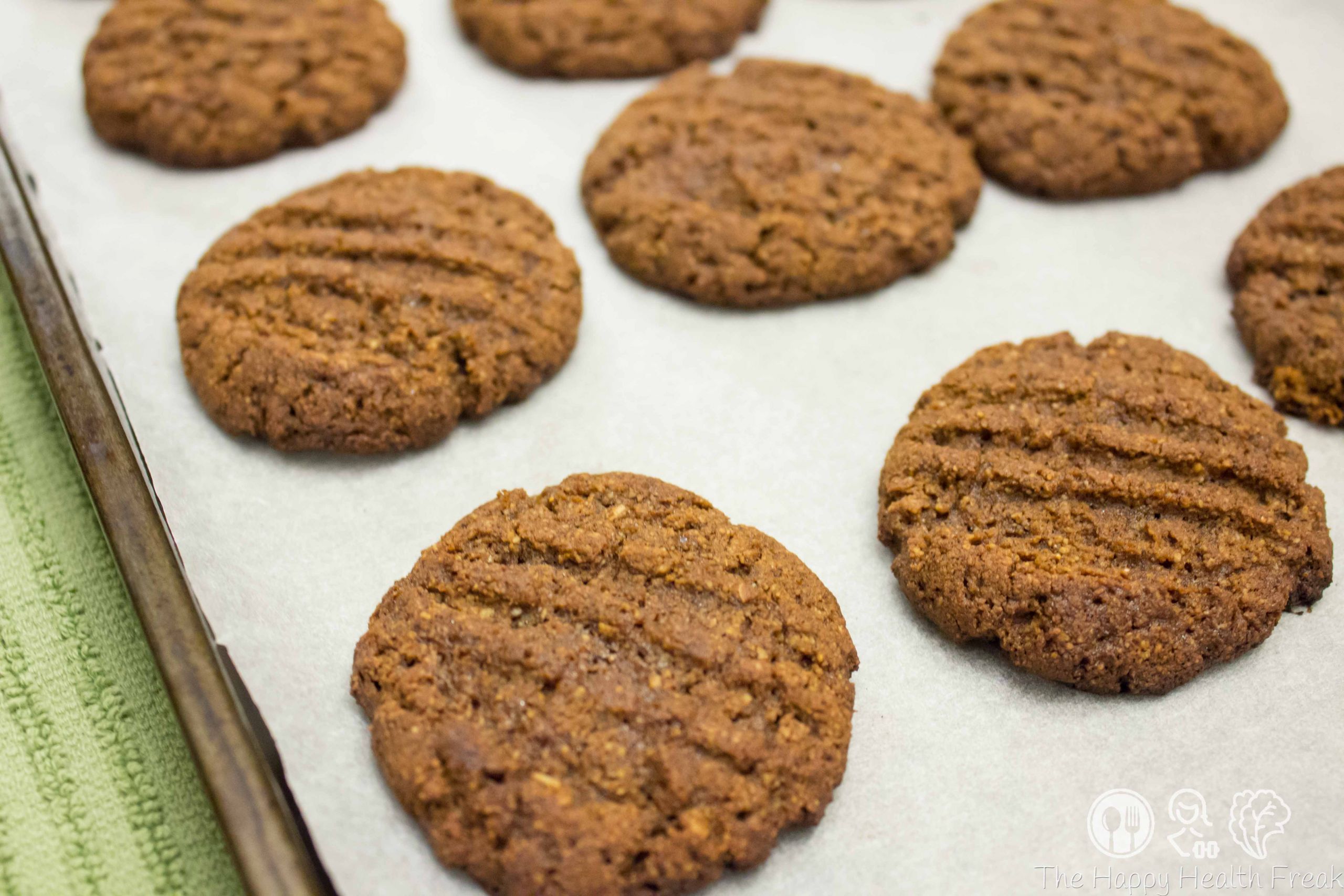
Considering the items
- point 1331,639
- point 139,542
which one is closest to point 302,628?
point 139,542

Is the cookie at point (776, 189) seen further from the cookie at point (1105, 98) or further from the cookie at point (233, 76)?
the cookie at point (233, 76)

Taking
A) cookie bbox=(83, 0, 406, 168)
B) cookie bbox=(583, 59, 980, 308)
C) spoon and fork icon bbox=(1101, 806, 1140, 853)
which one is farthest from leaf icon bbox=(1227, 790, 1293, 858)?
cookie bbox=(83, 0, 406, 168)

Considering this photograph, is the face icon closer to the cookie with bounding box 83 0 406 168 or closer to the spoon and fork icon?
the spoon and fork icon

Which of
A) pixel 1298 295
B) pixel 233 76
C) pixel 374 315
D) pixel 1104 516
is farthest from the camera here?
pixel 233 76

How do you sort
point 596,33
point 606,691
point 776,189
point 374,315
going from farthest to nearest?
point 596,33 → point 776,189 → point 374,315 → point 606,691

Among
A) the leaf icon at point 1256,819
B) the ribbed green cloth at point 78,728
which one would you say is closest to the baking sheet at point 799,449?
the leaf icon at point 1256,819

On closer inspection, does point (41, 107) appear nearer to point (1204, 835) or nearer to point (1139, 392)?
point (1139, 392)

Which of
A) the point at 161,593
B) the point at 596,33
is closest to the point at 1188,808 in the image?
the point at 161,593

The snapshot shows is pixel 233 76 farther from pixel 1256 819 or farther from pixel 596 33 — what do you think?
pixel 1256 819
